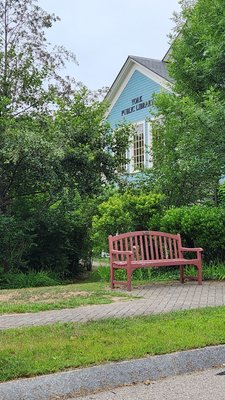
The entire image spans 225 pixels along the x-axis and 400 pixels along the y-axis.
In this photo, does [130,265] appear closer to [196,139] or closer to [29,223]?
[196,139]

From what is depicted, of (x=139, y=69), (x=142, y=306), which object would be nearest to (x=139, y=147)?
(x=139, y=69)

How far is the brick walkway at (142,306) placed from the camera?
7.23 meters

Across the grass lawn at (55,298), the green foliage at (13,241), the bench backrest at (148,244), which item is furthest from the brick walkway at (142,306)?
the green foliage at (13,241)

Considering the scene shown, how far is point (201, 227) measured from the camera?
12398 mm

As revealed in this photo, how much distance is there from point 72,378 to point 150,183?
1156 centimetres

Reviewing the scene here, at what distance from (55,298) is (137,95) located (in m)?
15.9

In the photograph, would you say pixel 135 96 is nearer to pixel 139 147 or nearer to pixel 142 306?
pixel 139 147

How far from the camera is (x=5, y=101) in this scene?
14.9 meters

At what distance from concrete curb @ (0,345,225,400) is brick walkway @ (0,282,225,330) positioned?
2020mm

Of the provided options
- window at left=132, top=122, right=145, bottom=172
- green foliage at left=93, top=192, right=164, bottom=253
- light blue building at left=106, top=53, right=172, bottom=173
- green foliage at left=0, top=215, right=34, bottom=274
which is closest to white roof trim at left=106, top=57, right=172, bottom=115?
light blue building at left=106, top=53, right=172, bottom=173

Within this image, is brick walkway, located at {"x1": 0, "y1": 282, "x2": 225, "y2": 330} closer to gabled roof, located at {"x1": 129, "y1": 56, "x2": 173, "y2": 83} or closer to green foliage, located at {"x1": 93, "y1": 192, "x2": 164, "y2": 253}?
green foliage, located at {"x1": 93, "y1": 192, "x2": 164, "y2": 253}

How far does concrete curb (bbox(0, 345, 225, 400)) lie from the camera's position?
14.7 ft

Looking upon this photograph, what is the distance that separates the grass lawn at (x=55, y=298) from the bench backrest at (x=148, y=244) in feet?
3.20

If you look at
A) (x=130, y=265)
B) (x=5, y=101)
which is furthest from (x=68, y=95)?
(x=130, y=265)
